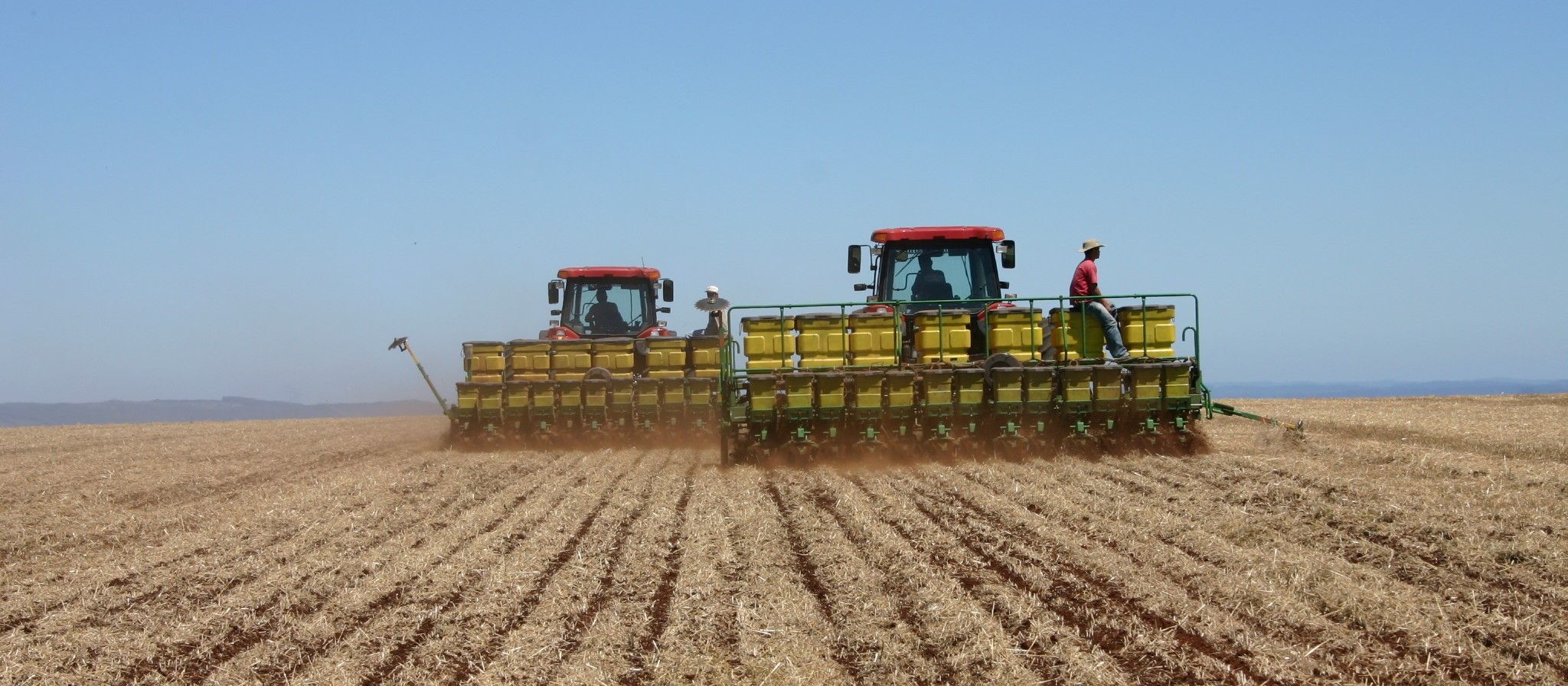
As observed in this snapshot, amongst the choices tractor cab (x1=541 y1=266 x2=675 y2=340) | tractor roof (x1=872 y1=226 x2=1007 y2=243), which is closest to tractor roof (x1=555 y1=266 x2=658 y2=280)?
tractor cab (x1=541 y1=266 x2=675 y2=340)

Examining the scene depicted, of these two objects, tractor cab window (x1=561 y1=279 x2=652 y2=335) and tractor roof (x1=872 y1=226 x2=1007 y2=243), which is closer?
tractor roof (x1=872 y1=226 x2=1007 y2=243)

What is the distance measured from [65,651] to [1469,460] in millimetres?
11681

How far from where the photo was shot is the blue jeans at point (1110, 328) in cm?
1395

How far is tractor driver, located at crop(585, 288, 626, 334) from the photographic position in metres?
20.5

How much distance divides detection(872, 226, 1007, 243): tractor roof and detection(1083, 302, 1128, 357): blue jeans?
1874 mm

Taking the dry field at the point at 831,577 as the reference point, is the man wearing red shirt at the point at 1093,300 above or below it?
above

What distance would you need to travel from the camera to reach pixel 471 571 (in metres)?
7.89

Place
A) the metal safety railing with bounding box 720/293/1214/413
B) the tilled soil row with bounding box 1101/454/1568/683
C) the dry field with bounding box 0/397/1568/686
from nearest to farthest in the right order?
the tilled soil row with bounding box 1101/454/1568/683
the dry field with bounding box 0/397/1568/686
the metal safety railing with bounding box 720/293/1214/413

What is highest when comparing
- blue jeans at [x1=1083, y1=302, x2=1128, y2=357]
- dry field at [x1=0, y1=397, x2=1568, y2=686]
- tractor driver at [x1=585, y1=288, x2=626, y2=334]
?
tractor driver at [x1=585, y1=288, x2=626, y2=334]

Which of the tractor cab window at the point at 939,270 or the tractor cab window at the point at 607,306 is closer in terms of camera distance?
the tractor cab window at the point at 939,270

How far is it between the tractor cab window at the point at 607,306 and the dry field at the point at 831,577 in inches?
285

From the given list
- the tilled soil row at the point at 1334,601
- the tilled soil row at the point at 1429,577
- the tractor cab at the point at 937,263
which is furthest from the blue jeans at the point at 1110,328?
the tilled soil row at the point at 1334,601

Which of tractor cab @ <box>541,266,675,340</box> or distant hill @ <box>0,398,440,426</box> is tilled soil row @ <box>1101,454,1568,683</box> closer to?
tractor cab @ <box>541,266,675,340</box>

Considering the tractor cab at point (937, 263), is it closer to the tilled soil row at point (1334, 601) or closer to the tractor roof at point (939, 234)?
the tractor roof at point (939, 234)
